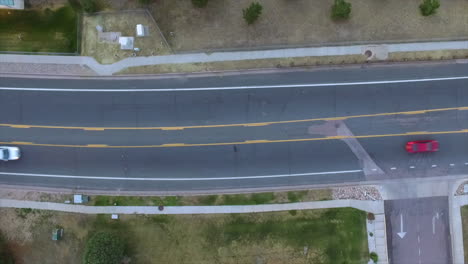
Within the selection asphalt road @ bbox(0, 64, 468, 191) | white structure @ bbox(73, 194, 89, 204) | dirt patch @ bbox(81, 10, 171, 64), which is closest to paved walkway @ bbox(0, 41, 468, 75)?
dirt patch @ bbox(81, 10, 171, 64)

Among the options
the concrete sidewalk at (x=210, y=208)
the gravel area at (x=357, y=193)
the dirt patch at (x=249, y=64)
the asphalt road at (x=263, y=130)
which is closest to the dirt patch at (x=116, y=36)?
the dirt patch at (x=249, y=64)

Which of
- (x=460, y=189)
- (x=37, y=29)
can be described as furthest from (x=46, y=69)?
(x=460, y=189)

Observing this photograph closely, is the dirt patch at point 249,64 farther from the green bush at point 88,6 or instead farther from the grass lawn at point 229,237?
the grass lawn at point 229,237

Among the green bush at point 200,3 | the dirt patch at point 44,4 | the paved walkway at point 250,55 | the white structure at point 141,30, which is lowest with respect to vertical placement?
the paved walkway at point 250,55

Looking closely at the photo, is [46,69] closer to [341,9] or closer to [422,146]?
[341,9]

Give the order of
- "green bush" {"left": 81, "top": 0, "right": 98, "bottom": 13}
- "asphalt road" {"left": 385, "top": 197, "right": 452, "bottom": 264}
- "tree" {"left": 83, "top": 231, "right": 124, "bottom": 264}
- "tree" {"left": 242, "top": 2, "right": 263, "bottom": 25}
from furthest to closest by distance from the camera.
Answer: "asphalt road" {"left": 385, "top": 197, "right": 452, "bottom": 264} < "green bush" {"left": 81, "top": 0, "right": 98, "bottom": 13} < "tree" {"left": 242, "top": 2, "right": 263, "bottom": 25} < "tree" {"left": 83, "top": 231, "right": 124, "bottom": 264}

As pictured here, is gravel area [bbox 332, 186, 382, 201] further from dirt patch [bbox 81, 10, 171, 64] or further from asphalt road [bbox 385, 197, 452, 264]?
dirt patch [bbox 81, 10, 171, 64]

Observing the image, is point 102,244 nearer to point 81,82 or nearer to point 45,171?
point 45,171

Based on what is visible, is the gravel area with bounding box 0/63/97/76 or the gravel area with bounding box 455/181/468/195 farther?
the gravel area with bounding box 0/63/97/76
